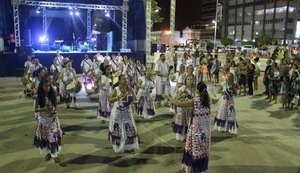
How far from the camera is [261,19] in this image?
9981cm

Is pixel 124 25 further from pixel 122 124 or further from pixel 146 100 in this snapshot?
pixel 122 124

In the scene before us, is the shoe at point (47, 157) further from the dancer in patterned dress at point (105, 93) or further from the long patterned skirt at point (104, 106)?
the long patterned skirt at point (104, 106)

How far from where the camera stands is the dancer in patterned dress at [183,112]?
7.52 m

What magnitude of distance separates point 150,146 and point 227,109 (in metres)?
2.25

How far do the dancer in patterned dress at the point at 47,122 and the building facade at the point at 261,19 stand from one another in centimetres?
7571

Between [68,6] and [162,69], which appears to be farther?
[68,6]

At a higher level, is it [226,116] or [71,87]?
[71,87]

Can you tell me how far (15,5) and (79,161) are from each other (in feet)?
58.3

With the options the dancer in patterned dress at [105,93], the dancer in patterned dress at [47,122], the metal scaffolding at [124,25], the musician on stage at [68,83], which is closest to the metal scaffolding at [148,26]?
the metal scaffolding at [124,25]

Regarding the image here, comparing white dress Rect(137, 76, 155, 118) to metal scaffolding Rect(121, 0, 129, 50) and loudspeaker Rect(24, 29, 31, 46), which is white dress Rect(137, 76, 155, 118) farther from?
loudspeaker Rect(24, 29, 31, 46)

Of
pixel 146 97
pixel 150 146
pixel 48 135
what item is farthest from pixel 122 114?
pixel 146 97

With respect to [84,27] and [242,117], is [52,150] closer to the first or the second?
[242,117]

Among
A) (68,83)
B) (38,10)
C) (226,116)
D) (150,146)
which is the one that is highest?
(38,10)

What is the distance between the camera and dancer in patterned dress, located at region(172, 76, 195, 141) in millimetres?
7523
